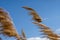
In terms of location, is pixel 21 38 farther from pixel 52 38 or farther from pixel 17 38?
pixel 52 38

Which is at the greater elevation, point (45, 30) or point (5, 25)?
point (5, 25)

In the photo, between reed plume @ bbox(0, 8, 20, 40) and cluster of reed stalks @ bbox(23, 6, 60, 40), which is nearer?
cluster of reed stalks @ bbox(23, 6, 60, 40)

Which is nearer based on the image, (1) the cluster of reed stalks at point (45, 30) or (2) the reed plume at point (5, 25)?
(1) the cluster of reed stalks at point (45, 30)

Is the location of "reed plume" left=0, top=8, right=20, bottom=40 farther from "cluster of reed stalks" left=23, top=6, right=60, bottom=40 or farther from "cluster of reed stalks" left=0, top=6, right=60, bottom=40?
"cluster of reed stalks" left=23, top=6, right=60, bottom=40

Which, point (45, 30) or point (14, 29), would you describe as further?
point (14, 29)

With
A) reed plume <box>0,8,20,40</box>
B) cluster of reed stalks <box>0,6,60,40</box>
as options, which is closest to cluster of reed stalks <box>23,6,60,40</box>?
cluster of reed stalks <box>0,6,60,40</box>

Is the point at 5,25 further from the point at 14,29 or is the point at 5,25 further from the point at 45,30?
the point at 45,30

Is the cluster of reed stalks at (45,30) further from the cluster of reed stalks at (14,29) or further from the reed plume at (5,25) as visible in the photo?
the reed plume at (5,25)

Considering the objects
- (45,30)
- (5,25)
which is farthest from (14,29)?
(45,30)

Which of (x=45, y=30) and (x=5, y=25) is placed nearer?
(x=45, y=30)

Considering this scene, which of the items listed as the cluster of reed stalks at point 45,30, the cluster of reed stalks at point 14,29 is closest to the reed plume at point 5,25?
the cluster of reed stalks at point 14,29

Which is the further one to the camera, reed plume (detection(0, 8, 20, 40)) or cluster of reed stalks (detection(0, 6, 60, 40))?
reed plume (detection(0, 8, 20, 40))

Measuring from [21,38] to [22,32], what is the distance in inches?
3.9

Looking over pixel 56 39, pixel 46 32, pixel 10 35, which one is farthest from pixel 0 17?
pixel 56 39
